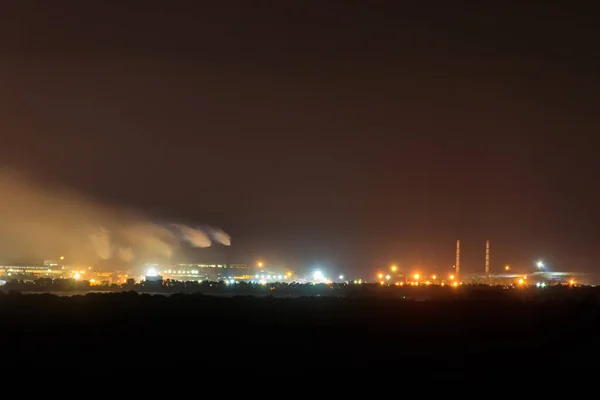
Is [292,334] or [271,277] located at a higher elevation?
[271,277]

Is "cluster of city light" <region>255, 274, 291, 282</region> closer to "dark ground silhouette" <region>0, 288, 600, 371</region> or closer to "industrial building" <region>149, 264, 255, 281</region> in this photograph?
"industrial building" <region>149, 264, 255, 281</region>

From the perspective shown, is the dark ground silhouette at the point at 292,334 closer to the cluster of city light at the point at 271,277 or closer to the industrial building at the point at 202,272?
the industrial building at the point at 202,272

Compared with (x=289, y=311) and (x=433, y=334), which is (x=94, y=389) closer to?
(x=433, y=334)

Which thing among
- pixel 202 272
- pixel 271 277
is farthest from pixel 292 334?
pixel 202 272

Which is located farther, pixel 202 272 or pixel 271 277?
pixel 202 272

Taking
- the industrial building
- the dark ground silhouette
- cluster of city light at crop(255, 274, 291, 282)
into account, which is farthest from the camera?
cluster of city light at crop(255, 274, 291, 282)

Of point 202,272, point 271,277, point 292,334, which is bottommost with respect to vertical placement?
point 292,334

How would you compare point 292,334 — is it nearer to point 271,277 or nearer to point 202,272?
point 271,277

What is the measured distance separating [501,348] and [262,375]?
11132 millimetres

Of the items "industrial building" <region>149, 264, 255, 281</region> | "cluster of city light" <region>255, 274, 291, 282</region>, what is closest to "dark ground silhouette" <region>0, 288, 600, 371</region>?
"industrial building" <region>149, 264, 255, 281</region>

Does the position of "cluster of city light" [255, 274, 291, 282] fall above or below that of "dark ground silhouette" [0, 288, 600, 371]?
above

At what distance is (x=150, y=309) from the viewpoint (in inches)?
1580

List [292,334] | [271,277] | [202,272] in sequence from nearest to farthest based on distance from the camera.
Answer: [292,334] < [271,277] < [202,272]

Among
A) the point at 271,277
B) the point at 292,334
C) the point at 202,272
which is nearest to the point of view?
the point at 292,334
